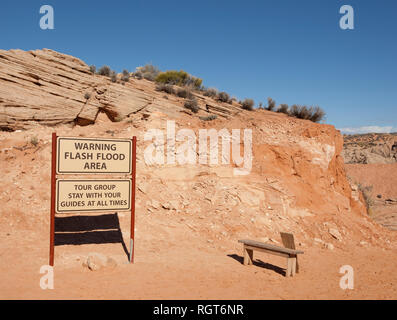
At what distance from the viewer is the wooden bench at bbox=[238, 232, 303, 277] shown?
7246 mm

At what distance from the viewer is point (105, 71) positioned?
659 inches

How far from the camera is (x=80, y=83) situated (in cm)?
1473

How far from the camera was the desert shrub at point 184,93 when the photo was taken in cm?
1715

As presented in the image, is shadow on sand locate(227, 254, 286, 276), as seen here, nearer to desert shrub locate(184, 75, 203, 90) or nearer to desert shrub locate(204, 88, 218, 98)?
desert shrub locate(204, 88, 218, 98)

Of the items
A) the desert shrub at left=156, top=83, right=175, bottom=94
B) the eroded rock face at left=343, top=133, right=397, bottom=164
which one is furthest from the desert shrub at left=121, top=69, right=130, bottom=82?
the eroded rock face at left=343, top=133, right=397, bottom=164

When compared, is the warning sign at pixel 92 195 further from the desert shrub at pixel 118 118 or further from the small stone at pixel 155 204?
the desert shrub at pixel 118 118

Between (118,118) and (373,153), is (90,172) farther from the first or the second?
(373,153)

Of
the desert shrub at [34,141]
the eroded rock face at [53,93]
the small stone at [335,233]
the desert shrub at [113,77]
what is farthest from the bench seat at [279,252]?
the desert shrub at [113,77]

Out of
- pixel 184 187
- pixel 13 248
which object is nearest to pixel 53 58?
pixel 184 187

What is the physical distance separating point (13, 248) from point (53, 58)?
404 inches

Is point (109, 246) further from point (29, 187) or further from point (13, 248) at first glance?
point (29, 187)

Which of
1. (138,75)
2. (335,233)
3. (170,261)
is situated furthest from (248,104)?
(170,261)

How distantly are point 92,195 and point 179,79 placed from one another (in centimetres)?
1511

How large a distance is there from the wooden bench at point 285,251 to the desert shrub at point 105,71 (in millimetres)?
12320
